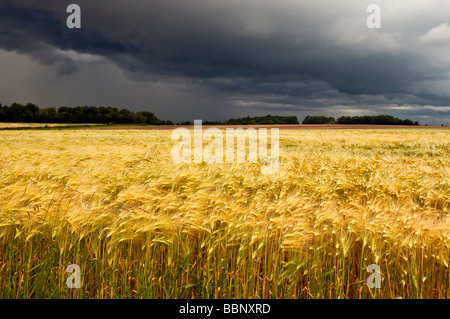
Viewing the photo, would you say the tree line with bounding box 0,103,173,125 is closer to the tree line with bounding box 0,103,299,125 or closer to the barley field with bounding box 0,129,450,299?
the tree line with bounding box 0,103,299,125

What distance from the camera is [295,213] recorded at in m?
3.00

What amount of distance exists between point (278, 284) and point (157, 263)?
1.12 meters
